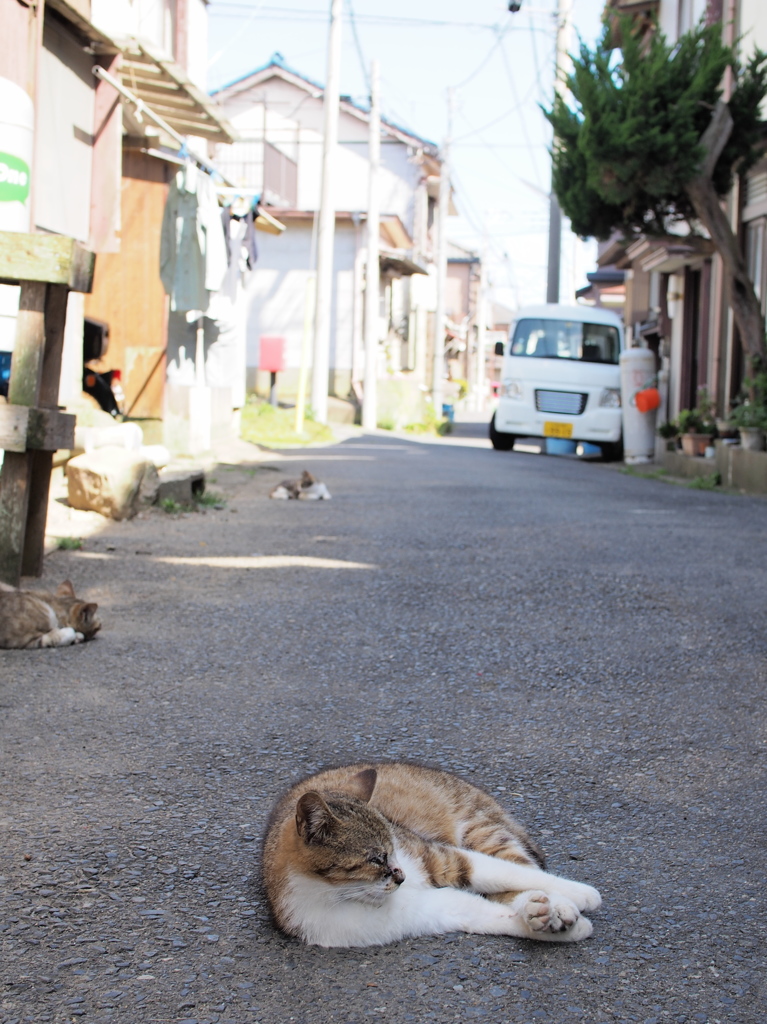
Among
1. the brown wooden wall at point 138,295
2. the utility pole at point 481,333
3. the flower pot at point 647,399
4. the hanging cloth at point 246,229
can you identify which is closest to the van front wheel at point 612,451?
the flower pot at point 647,399

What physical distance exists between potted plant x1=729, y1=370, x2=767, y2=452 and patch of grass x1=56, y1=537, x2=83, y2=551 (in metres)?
7.93

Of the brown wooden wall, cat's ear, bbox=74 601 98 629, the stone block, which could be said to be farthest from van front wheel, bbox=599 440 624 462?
cat's ear, bbox=74 601 98 629

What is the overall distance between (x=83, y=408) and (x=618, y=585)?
5904mm

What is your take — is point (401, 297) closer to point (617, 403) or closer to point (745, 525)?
point (617, 403)

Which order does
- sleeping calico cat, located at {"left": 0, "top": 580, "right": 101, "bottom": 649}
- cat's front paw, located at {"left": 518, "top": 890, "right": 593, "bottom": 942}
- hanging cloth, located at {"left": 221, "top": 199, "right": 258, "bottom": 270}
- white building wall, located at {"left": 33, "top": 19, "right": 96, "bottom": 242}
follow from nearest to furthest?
cat's front paw, located at {"left": 518, "top": 890, "right": 593, "bottom": 942} < sleeping calico cat, located at {"left": 0, "top": 580, "right": 101, "bottom": 649} < white building wall, located at {"left": 33, "top": 19, "right": 96, "bottom": 242} < hanging cloth, located at {"left": 221, "top": 199, "right": 258, "bottom": 270}

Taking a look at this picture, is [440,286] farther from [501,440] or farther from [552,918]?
[552,918]

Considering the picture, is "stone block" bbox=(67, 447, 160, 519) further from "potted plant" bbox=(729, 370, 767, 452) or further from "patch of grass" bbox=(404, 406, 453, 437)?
"patch of grass" bbox=(404, 406, 453, 437)

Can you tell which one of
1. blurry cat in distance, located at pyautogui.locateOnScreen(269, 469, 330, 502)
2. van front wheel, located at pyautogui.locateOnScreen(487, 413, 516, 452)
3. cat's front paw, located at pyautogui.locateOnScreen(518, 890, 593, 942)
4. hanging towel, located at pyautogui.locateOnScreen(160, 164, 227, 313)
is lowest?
cat's front paw, located at pyautogui.locateOnScreen(518, 890, 593, 942)

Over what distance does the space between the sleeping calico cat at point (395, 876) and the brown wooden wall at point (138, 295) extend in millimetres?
10536

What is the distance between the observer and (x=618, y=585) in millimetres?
6094

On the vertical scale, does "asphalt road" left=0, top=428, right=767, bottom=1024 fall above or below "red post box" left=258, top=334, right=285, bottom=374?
below

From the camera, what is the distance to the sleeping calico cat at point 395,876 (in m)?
2.13

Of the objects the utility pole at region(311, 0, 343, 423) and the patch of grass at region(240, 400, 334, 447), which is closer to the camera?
the patch of grass at region(240, 400, 334, 447)

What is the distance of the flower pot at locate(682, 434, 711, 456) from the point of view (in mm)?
14406
